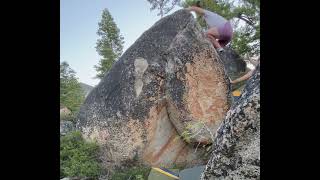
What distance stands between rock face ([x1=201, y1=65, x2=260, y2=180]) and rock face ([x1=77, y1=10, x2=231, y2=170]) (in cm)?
391

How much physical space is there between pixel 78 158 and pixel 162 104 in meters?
2.07

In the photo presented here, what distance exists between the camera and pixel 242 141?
7.77 ft

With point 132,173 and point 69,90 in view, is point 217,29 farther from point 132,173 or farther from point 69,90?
point 69,90

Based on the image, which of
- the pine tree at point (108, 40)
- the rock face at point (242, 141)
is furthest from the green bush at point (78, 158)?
the pine tree at point (108, 40)

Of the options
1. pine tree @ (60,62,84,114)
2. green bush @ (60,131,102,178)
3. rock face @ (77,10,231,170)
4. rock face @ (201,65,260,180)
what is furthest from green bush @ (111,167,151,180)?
pine tree @ (60,62,84,114)

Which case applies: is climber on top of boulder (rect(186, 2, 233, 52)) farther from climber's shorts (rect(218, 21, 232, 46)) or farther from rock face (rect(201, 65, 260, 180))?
rock face (rect(201, 65, 260, 180))

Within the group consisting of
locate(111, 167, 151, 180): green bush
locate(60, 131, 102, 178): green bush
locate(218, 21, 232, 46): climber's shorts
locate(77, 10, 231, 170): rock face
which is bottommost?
locate(111, 167, 151, 180): green bush

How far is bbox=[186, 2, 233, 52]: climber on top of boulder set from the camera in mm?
6727

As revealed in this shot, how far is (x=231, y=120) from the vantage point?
245cm
